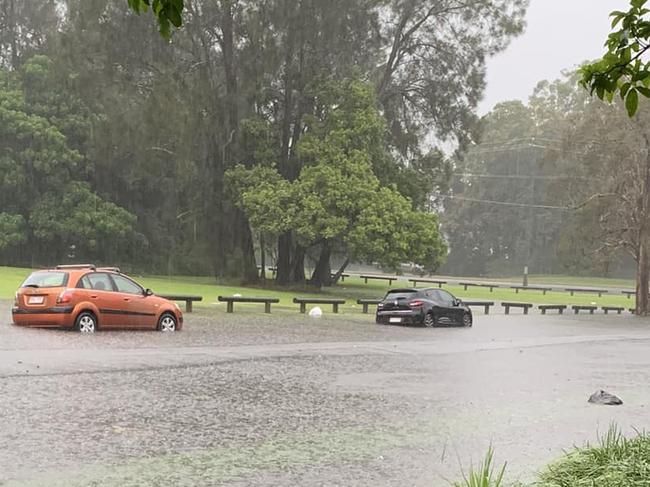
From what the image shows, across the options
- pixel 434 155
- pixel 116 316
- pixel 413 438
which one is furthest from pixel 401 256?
pixel 413 438

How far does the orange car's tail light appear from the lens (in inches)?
675

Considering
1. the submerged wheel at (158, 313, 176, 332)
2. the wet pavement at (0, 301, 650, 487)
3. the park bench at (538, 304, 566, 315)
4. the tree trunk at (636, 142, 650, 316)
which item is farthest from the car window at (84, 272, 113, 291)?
the tree trunk at (636, 142, 650, 316)

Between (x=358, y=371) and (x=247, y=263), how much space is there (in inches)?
1169

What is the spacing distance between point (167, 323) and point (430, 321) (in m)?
10.0

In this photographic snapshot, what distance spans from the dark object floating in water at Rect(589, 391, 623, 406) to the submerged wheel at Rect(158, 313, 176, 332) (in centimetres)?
1090

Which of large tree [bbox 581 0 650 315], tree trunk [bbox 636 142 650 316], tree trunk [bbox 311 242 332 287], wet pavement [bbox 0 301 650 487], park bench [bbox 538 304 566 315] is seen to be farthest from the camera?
tree trunk [bbox 311 242 332 287]

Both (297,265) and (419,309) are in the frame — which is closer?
(419,309)

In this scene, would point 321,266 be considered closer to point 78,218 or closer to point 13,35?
point 78,218

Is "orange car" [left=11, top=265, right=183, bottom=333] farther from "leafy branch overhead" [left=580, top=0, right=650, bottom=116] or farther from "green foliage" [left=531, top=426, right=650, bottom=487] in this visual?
"leafy branch overhead" [left=580, top=0, right=650, bottom=116]

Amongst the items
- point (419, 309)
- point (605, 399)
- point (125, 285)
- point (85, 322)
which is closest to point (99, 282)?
point (125, 285)

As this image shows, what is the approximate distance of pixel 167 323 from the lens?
1923cm

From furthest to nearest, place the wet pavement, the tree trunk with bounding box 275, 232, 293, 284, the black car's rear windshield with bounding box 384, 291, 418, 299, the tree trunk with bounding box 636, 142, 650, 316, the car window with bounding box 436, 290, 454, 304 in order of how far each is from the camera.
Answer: the tree trunk with bounding box 275, 232, 293, 284 < the tree trunk with bounding box 636, 142, 650, 316 < the car window with bounding box 436, 290, 454, 304 < the black car's rear windshield with bounding box 384, 291, 418, 299 < the wet pavement

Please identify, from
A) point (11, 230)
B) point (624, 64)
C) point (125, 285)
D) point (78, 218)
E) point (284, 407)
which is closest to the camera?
point (624, 64)

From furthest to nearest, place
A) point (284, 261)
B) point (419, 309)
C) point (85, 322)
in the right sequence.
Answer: point (284, 261), point (419, 309), point (85, 322)
